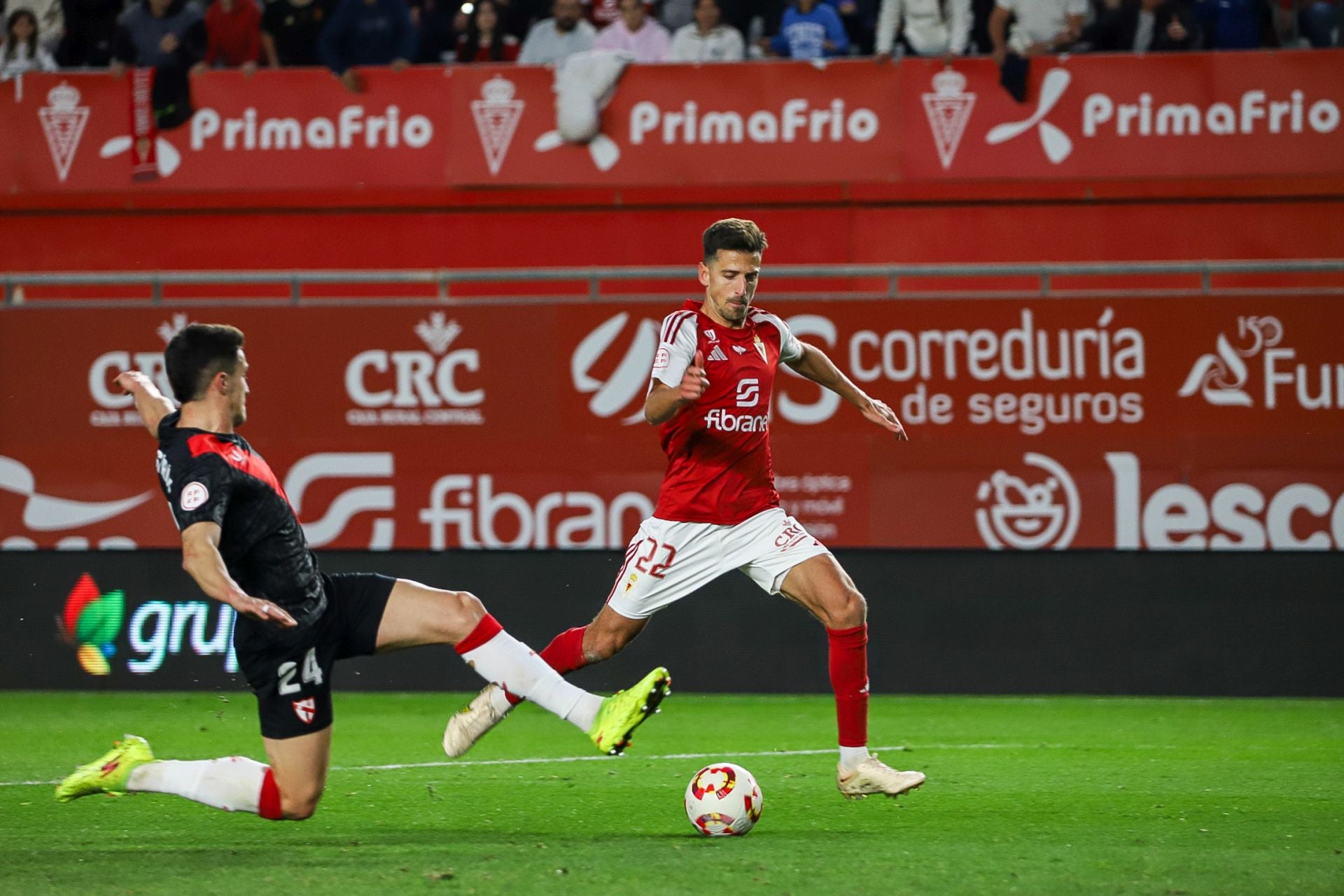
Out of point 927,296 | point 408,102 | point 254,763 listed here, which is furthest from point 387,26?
point 254,763

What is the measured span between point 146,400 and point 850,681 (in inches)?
107

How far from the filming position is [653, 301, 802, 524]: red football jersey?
6.31m

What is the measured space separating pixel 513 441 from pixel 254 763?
5301 millimetres

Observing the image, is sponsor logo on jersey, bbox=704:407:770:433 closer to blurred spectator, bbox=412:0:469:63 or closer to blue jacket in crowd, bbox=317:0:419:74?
blue jacket in crowd, bbox=317:0:419:74

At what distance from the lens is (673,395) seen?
5.83 metres

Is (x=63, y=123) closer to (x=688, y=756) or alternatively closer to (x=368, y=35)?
(x=368, y=35)

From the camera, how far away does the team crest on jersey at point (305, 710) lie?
527cm

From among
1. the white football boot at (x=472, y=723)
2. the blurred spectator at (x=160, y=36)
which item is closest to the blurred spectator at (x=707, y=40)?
the blurred spectator at (x=160, y=36)

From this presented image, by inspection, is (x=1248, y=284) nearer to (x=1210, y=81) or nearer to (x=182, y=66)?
(x=1210, y=81)

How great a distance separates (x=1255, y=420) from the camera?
10.2 m

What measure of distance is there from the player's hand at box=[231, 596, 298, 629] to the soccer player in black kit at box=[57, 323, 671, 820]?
9cm

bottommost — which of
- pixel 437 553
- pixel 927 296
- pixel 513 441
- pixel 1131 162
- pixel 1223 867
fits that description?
pixel 1223 867

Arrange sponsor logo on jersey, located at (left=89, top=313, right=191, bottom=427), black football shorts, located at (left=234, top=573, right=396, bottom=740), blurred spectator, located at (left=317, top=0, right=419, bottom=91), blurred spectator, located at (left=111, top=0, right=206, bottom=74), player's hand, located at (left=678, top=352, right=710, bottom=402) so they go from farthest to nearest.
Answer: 1. blurred spectator, located at (left=111, top=0, right=206, bottom=74)
2. blurred spectator, located at (left=317, top=0, right=419, bottom=91)
3. sponsor logo on jersey, located at (left=89, top=313, right=191, bottom=427)
4. player's hand, located at (left=678, top=352, right=710, bottom=402)
5. black football shorts, located at (left=234, top=573, right=396, bottom=740)

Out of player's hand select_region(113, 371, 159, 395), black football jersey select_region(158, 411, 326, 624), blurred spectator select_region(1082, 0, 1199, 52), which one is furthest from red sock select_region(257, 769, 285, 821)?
blurred spectator select_region(1082, 0, 1199, 52)
